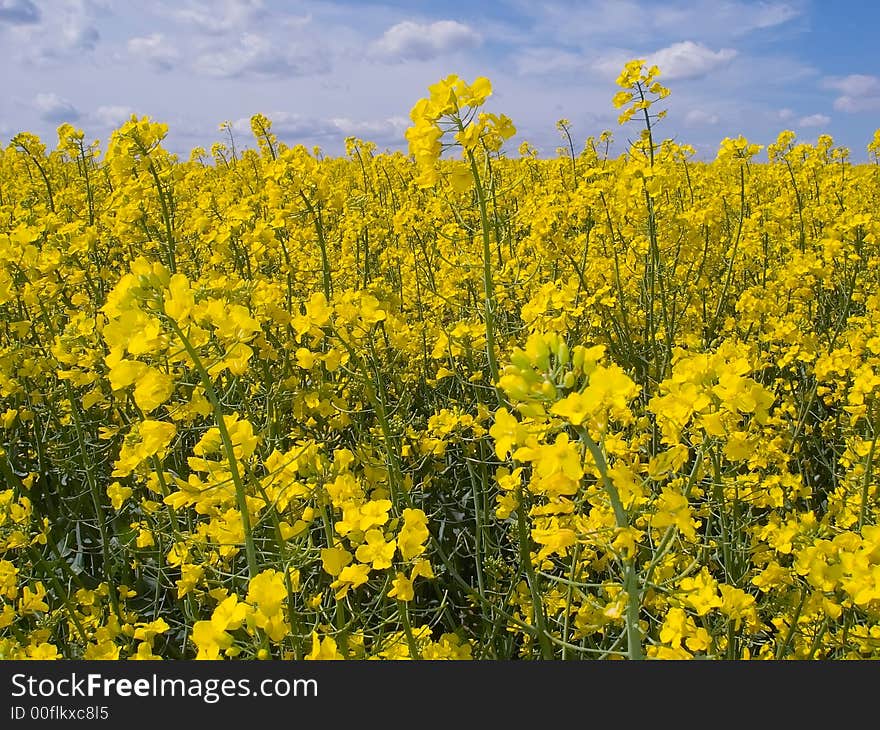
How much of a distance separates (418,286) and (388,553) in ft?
11.1

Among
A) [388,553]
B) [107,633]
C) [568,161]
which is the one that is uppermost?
[568,161]

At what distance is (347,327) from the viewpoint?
97.0 inches

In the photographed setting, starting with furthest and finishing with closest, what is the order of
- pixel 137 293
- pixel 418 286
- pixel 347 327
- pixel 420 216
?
pixel 420 216, pixel 418 286, pixel 347 327, pixel 137 293

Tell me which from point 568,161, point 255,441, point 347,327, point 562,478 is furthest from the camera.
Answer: point 568,161

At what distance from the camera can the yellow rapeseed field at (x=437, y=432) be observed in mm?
1536

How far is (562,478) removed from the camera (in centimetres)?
131

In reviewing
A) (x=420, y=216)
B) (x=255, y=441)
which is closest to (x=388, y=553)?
(x=255, y=441)

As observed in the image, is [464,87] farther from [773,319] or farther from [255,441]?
[773,319]

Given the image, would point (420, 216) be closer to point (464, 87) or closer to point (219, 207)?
point (219, 207)

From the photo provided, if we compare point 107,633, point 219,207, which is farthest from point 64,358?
point 219,207

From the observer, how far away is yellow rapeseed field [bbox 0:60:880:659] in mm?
1536

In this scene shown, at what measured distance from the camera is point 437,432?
9.41 ft

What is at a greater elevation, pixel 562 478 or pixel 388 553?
pixel 562 478

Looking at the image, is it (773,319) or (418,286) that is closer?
(773,319)
